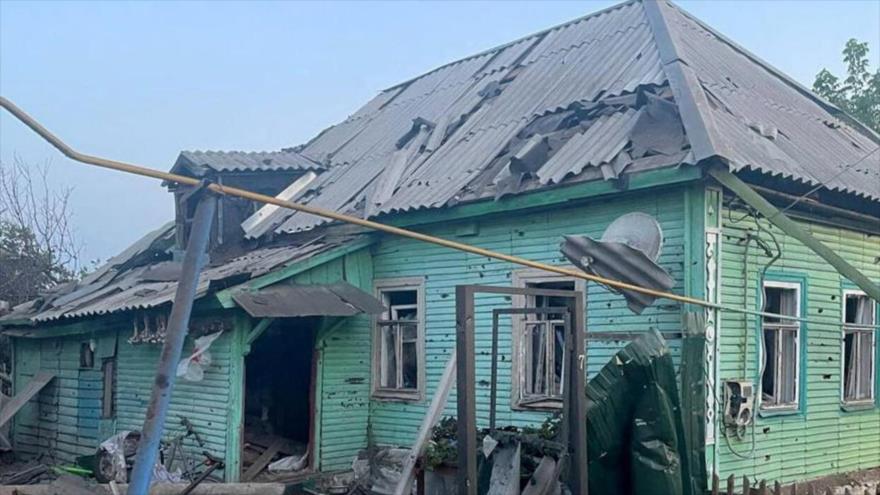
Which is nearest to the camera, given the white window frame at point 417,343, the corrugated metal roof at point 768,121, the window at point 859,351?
the corrugated metal roof at point 768,121

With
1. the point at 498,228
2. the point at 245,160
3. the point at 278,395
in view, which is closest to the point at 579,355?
the point at 498,228

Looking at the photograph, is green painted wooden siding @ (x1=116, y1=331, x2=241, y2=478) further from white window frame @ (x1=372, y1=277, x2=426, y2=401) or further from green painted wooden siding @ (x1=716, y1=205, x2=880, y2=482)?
green painted wooden siding @ (x1=716, y1=205, x2=880, y2=482)

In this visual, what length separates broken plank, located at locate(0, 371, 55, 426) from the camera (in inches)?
481

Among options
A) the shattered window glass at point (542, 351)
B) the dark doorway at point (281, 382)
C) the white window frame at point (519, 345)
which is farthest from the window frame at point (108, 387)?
the shattered window glass at point (542, 351)

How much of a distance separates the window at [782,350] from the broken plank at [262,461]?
18.7 feet

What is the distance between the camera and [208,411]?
31.3 ft

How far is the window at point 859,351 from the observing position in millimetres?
9469

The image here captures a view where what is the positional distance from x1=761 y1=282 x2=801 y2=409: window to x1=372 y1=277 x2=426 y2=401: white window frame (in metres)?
3.90

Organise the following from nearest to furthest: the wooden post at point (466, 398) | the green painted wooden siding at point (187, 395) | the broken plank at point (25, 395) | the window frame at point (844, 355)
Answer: the wooden post at point (466, 398)
the window frame at point (844, 355)
the green painted wooden siding at point (187, 395)
the broken plank at point (25, 395)

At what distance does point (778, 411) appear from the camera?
26.9 feet

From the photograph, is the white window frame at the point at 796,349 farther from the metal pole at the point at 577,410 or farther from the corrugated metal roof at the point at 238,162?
the corrugated metal roof at the point at 238,162

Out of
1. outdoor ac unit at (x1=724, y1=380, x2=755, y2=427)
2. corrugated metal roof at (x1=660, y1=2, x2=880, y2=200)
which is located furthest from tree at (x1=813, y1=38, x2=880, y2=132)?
outdoor ac unit at (x1=724, y1=380, x2=755, y2=427)

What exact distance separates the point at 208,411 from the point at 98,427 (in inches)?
116

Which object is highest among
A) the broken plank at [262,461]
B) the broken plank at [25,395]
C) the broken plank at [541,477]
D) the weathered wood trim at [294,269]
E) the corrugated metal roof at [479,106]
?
the corrugated metal roof at [479,106]
